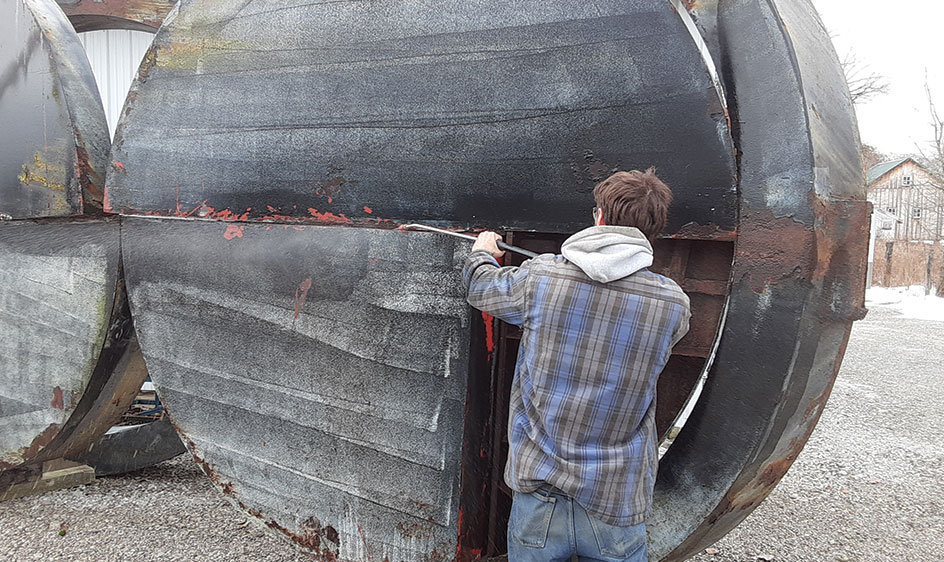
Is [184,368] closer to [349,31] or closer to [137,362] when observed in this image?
[137,362]

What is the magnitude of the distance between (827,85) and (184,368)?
7.06 ft

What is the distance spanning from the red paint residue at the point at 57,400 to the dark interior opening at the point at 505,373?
1.79m

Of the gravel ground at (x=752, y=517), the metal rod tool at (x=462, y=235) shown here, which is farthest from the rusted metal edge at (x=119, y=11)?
the metal rod tool at (x=462, y=235)

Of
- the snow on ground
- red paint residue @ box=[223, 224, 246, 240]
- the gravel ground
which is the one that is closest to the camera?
red paint residue @ box=[223, 224, 246, 240]

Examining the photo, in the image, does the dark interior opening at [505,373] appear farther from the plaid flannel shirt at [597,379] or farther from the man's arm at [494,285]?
the plaid flannel shirt at [597,379]

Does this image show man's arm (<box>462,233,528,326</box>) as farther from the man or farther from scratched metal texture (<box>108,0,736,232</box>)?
scratched metal texture (<box>108,0,736,232</box>)

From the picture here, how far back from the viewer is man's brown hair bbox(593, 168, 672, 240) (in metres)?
1.62

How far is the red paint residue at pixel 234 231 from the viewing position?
242 centimetres

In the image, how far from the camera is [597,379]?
161cm

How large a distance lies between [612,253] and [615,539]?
63cm

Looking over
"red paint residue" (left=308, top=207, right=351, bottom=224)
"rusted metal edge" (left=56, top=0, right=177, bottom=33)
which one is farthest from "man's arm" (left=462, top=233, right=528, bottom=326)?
"rusted metal edge" (left=56, top=0, right=177, bottom=33)

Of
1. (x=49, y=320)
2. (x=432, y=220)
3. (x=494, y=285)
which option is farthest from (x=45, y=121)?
(x=494, y=285)

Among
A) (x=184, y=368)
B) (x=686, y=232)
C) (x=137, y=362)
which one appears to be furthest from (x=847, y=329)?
(x=137, y=362)

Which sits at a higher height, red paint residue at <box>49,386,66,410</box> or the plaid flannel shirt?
the plaid flannel shirt
